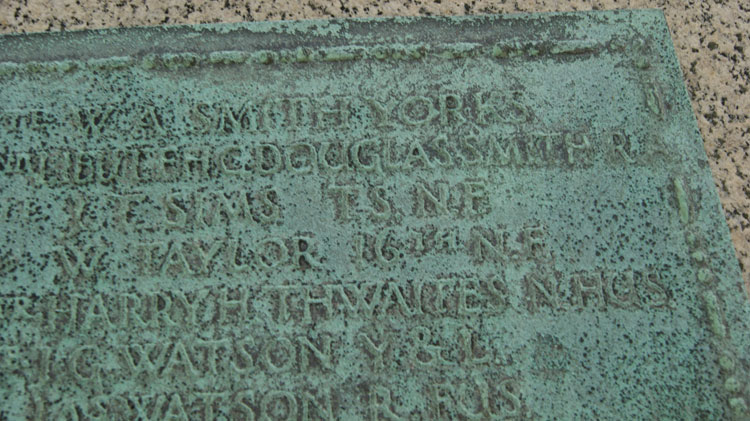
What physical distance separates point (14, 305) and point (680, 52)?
5.50 ft

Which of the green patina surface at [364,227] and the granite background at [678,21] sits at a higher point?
the granite background at [678,21]

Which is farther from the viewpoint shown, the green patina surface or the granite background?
the granite background

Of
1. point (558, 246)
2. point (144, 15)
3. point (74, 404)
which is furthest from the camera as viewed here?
point (144, 15)

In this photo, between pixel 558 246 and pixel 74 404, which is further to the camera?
pixel 558 246

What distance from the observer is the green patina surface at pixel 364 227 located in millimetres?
1092

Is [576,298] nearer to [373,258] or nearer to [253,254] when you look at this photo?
[373,258]

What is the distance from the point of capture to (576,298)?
114cm

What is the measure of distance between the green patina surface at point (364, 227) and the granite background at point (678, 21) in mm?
112

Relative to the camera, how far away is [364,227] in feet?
3.83

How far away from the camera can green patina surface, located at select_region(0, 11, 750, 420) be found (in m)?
1.09

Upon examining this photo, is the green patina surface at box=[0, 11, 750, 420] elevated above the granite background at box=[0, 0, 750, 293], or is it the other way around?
the granite background at box=[0, 0, 750, 293]

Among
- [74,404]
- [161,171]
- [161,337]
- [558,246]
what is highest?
[161,171]

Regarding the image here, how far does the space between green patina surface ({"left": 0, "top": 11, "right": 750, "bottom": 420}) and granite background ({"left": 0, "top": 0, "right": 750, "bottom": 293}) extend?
0.37ft

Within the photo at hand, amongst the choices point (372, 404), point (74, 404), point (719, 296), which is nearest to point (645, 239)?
point (719, 296)
